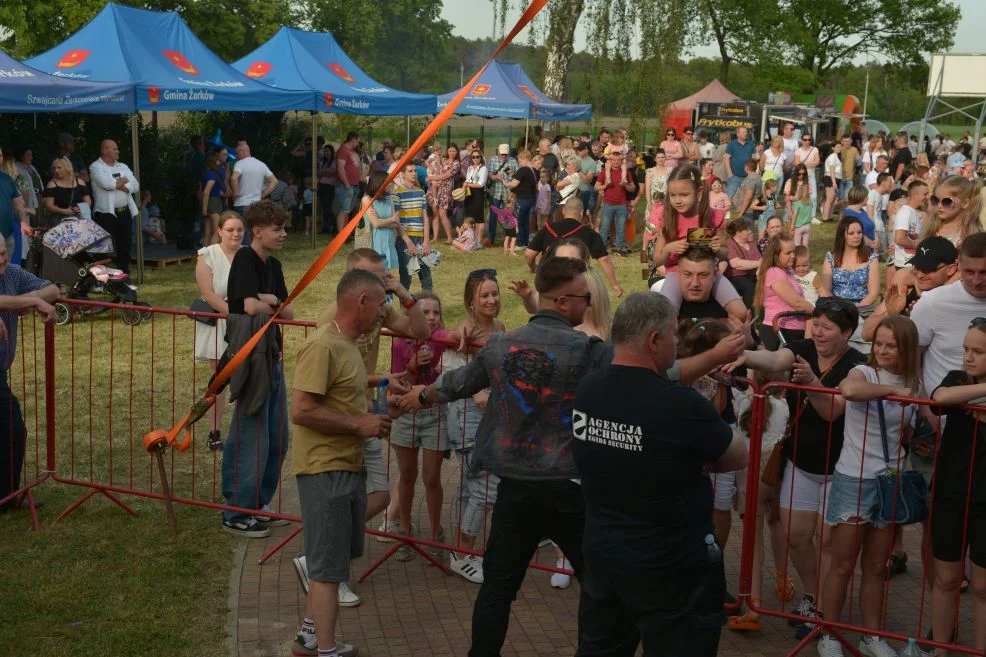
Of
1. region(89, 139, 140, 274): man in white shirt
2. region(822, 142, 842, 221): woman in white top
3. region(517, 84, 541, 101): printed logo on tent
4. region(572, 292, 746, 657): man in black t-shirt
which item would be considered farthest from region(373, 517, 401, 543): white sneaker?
region(822, 142, 842, 221): woman in white top

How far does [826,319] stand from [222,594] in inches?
133

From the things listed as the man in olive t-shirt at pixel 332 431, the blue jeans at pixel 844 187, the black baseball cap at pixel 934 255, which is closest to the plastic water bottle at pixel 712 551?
the man in olive t-shirt at pixel 332 431

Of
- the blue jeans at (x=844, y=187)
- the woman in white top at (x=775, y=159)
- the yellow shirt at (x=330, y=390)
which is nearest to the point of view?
the yellow shirt at (x=330, y=390)

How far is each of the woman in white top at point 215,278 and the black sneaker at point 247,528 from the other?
1075mm

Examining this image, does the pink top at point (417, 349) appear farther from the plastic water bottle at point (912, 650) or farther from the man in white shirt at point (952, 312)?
the plastic water bottle at point (912, 650)

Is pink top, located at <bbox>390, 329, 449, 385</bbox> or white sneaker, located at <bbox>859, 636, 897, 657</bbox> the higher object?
pink top, located at <bbox>390, 329, 449, 385</bbox>

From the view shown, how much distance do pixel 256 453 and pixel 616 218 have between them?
13996mm

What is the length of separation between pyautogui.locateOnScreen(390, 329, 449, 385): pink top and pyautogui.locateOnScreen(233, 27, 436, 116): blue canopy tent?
12.6m

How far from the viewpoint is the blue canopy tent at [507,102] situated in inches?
949

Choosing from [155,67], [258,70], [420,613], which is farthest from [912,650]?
[258,70]

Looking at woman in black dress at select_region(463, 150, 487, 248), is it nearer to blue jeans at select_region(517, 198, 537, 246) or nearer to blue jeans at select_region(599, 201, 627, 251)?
blue jeans at select_region(517, 198, 537, 246)

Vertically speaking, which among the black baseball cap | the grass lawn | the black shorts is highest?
the black baseball cap

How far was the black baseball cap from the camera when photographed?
21.9 ft

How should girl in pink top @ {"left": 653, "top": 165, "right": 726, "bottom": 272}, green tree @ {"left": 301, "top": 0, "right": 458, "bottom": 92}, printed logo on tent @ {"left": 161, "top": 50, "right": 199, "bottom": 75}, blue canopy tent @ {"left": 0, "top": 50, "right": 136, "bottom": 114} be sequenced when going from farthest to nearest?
green tree @ {"left": 301, "top": 0, "right": 458, "bottom": 92} → printed logo on tent @ {"left": 161, "top": 50, "right": 199, "bottom": 75} → blue canopy tent @ {"left": 0, "top": 50, "right": 136, "bottom": 114} → girl in pink top @ {"left": 653, "top": 165, "right": 726, "bottom": 272}
